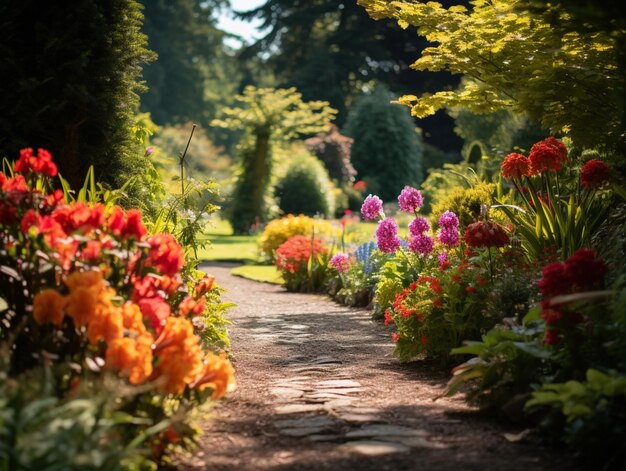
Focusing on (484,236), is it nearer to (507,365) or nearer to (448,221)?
(448,221)

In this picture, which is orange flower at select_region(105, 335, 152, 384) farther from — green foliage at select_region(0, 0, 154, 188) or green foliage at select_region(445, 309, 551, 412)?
green foliage at select_region(0, 0, 154, 188)

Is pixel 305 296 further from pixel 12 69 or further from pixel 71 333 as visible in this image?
pixel 71 333

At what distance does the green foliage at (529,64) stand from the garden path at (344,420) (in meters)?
2.31

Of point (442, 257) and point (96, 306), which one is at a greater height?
point (442, 257)

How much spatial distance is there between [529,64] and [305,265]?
6310mm

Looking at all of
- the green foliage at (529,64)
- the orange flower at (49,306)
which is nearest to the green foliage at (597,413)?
the orange flower at (49,306)

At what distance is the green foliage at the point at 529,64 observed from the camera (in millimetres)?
5957

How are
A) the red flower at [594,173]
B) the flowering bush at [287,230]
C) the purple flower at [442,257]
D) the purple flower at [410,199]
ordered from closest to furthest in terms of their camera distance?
the red flower at [594,173]
the purple flower at [442,257]
the purple flower at [410,199]
the flowering bush at [287,230]

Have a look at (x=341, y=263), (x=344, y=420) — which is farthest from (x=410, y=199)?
(x=344, y=420)

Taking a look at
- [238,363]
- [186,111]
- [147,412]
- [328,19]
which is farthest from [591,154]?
[186,111]

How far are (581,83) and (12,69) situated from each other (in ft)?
14.0

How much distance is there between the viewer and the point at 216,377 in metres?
3.61

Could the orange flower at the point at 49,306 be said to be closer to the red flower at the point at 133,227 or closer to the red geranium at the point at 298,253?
the red flower at the point at 133,227

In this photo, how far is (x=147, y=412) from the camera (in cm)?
335
